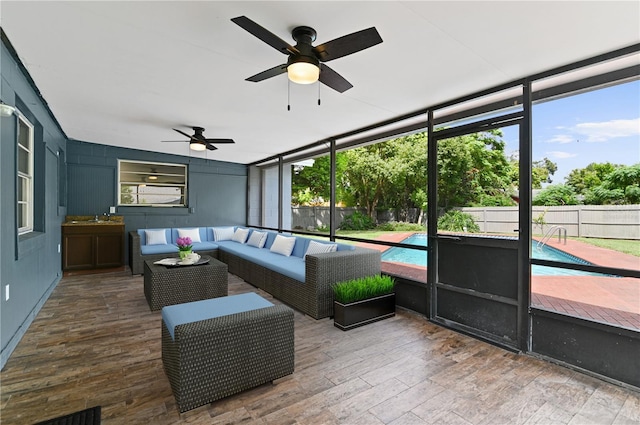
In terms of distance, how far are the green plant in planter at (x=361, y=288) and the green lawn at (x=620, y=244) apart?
192cm

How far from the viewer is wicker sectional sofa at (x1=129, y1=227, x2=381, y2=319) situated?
3.51 meters

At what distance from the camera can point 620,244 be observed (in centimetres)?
251

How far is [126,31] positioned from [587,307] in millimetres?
4330

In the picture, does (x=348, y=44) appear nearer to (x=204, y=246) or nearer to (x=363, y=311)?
(x=363, y=311)

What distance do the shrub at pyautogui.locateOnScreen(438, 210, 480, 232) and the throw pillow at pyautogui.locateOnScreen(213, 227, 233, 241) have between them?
515cm

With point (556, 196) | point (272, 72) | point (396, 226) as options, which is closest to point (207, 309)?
point (272, 72)

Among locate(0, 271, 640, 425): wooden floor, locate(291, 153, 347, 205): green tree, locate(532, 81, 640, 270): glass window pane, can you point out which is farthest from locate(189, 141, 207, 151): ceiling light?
locate(291, 153, 347, 205): green tree

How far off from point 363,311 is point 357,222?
492 centimetres

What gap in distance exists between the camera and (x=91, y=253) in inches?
227

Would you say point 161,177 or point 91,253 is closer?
point 91,253

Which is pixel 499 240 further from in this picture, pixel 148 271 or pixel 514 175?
pixel 148 271

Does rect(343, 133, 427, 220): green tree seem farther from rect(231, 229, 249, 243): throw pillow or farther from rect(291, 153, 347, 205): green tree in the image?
rect(231, 229, 249, 243): throw pillow

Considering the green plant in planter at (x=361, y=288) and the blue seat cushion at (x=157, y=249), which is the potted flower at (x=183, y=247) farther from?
the green plant in planter at (x=361, y=288)

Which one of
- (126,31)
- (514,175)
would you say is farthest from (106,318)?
(514,175)
